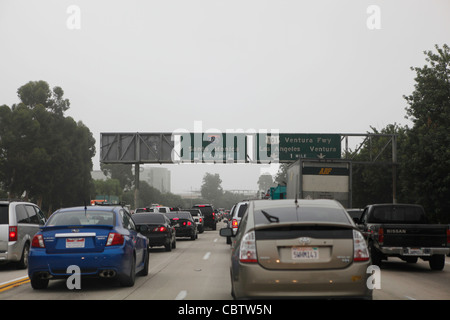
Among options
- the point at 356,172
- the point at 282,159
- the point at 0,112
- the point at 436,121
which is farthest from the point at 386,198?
the point at 0,112

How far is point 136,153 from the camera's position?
53.4 meters

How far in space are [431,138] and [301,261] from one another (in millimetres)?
31749

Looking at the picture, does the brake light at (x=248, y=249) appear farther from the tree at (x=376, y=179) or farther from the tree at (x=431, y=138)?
the tree at (x=376, y=179)

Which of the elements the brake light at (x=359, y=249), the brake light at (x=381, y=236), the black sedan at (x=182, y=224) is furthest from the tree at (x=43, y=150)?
the brake light at (x=359, y=249)

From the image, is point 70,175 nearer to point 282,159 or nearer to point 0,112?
point 0,112

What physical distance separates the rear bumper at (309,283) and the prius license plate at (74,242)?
447 centimetres

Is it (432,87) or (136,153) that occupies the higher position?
(432,87)

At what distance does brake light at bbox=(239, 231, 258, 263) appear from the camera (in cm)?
777

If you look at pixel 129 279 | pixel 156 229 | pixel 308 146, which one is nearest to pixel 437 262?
pixel 129 279

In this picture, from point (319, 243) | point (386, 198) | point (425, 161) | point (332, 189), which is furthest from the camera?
point (386, 198)

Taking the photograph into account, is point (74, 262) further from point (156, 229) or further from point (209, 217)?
point (209, 217)

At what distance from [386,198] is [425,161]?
21856 mm

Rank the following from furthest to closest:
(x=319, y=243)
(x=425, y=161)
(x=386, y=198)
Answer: (x=386, y=198)
(x=425, y=161)
(x=319, y=243)

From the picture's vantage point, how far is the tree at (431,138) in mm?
36969
